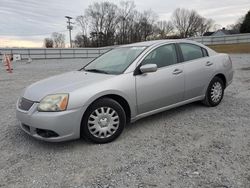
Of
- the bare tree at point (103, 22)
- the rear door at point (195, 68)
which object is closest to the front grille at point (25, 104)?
the rear door at point (195, 68)

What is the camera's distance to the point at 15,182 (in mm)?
2633

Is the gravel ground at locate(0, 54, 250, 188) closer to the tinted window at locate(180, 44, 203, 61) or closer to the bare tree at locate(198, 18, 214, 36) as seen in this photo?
the tinted window at locate(180, 44, 203, 61)

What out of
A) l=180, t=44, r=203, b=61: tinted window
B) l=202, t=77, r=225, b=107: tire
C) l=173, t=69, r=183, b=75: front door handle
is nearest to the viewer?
l=173, t=69, r=183, b=75: front door handle

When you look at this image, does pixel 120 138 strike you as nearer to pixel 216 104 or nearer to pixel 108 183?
pixel 108 183

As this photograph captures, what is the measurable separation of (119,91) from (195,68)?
175 centimetres

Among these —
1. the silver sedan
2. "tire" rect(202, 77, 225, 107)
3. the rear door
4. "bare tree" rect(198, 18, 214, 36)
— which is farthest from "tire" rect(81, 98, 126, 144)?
"bare tree" rect(198, 18, 214, 36)

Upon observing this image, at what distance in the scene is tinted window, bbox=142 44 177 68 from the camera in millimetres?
4030

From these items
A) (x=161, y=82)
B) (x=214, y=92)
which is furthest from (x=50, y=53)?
(x=161, y=82)

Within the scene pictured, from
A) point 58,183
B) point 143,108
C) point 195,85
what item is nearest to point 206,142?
point 143,108

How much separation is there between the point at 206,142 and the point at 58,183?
2.05m

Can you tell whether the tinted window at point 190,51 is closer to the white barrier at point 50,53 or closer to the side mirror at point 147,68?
the side mirror at point 147,68

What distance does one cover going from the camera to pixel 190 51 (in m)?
4.65

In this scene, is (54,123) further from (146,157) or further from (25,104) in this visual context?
(146,157)

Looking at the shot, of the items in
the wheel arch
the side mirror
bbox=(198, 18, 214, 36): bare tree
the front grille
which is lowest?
the front grille
